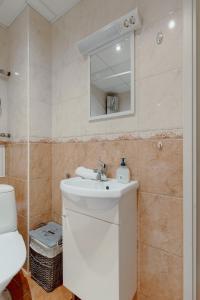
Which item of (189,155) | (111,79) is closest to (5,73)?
(111,79)

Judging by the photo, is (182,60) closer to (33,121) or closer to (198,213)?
(198,213)

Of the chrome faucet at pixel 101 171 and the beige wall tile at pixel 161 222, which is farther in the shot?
the chrome faucet at pixel 101 171

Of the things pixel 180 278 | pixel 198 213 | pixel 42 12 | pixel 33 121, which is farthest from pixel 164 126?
pixel 42 12

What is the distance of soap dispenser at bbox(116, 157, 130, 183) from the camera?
1.12m

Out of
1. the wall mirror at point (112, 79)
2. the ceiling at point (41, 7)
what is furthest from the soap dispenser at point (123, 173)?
the ceiling at point (41, 7)

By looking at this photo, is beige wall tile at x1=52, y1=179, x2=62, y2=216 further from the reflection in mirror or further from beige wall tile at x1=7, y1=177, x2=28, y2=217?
the reflection in mirror

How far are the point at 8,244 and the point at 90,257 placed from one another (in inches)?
22.4

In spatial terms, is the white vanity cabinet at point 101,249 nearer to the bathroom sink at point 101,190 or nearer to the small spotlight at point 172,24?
the bathroom sink at point 101,190

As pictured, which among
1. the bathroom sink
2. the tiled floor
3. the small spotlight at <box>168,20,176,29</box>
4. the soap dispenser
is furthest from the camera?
the tiled floor

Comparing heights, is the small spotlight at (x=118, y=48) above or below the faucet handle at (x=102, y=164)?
above

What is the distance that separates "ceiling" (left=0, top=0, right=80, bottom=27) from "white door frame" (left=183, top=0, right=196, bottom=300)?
1037 millimetres

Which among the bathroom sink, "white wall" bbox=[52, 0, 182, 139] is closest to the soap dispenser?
the bathroom sink

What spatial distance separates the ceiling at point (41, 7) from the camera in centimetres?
146

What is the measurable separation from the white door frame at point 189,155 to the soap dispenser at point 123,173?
0.33 m
